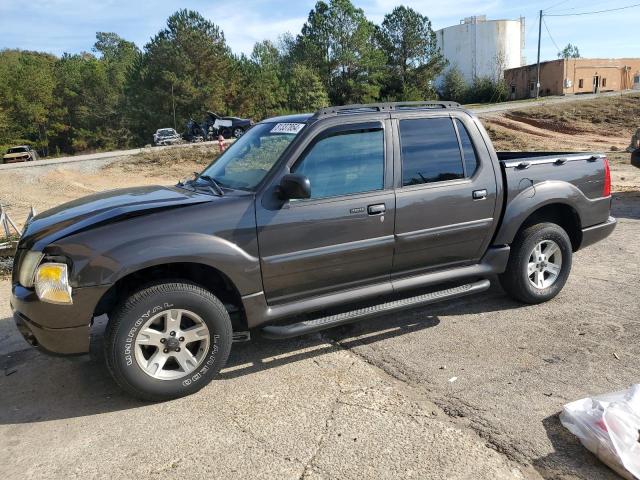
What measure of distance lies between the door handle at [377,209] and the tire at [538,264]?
1560mm

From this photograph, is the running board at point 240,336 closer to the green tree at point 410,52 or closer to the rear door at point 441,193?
the rear door at point 441,193

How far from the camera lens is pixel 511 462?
2.77 m

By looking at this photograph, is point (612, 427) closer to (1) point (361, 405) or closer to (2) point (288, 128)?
(1) point (361, 405)

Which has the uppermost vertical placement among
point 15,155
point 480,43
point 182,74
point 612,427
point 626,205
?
point 480,43

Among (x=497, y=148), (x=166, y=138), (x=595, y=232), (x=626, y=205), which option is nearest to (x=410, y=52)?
(x=166, y=138)

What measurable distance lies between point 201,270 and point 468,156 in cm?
248

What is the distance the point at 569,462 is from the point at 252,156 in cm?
304

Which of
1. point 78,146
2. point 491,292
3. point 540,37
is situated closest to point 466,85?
point 540,37

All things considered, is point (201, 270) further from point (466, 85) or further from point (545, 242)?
point (466, 85)

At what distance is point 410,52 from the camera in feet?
201

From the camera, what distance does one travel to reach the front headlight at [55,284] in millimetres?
3223

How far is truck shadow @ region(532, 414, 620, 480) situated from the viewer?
266cm

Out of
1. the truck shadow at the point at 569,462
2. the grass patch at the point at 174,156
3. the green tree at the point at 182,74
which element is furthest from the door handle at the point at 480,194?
the green tree at the point at 182,74

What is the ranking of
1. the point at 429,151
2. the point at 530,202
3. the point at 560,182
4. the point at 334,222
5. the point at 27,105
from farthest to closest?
the point at 27,105 → the point at 560,182 → the point at 530,202 → the point at 429,151 → the point at 334,222
